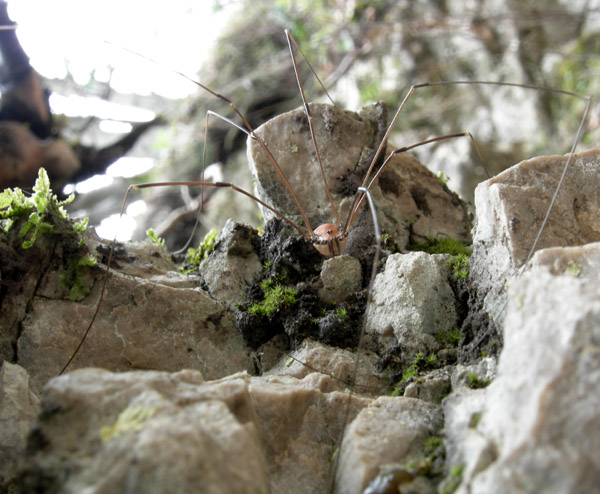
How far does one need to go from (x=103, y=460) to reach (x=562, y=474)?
0.98m

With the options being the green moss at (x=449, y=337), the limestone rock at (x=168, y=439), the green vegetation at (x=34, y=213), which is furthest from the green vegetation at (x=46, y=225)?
the green moss at (x=449, y=337)

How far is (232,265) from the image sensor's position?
2.40 metres

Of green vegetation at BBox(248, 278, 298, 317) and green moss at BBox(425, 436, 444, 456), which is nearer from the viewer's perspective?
green moss at BBox(425, 436, 444, 456)

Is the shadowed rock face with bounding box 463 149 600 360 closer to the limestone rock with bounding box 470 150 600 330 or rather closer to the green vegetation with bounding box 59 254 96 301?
the limestone rock with bounding box 470 150 600 330

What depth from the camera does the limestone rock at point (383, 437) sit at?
139 cm

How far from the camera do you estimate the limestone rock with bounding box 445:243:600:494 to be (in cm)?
105

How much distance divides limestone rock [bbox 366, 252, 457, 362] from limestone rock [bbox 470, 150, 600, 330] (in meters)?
0.16

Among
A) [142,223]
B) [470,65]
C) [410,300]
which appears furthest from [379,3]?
[410,300]

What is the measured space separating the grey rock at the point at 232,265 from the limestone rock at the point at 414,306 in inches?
24.1

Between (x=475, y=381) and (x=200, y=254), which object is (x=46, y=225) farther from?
(x=475, y=381)

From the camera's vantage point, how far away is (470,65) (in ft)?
21.7

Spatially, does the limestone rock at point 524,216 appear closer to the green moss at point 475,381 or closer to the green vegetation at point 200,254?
the green moss at point 475,381

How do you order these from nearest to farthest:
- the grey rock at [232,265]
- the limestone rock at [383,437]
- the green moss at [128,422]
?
the green moss at [128,422] < the limestone rock at [383,437] < the grey rock at [232,265]

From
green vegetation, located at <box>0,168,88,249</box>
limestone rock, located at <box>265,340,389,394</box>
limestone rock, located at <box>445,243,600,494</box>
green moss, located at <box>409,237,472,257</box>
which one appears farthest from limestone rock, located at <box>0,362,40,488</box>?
green moss, located at <box>409,237,472,257</box>
